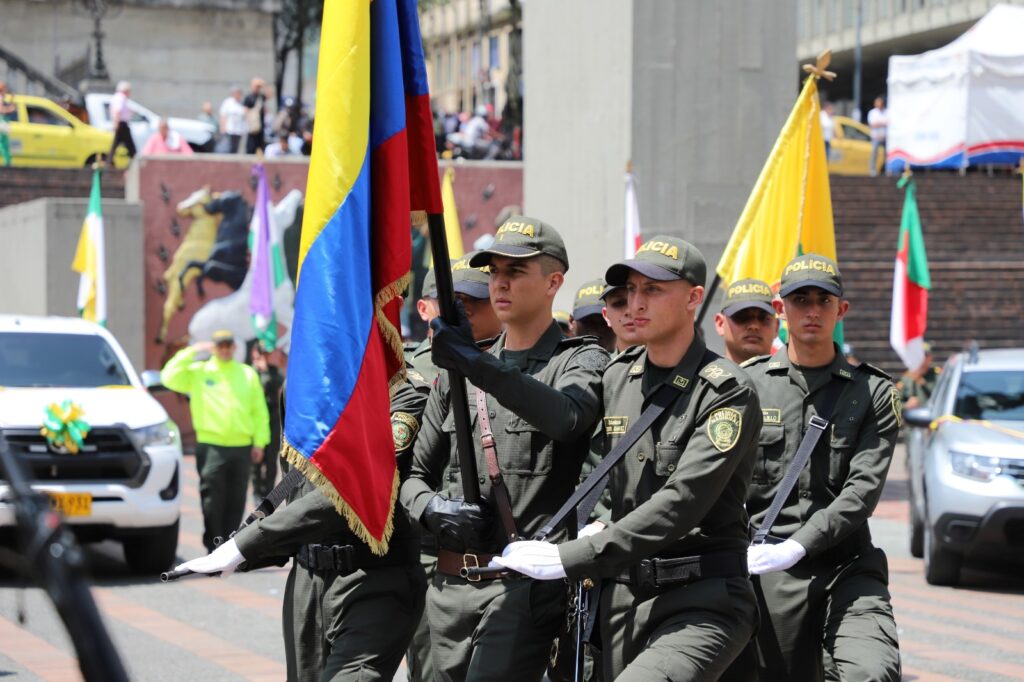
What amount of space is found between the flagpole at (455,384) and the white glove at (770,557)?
1046 mm

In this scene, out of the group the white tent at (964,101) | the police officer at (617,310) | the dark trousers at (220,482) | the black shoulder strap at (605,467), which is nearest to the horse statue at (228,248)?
the dark trousers at (220,482)

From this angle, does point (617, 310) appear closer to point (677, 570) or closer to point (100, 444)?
point (677, 570)

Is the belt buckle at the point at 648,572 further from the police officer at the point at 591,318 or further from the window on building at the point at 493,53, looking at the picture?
the window on building at the point at 493,53

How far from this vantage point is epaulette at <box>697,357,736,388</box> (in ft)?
16.6

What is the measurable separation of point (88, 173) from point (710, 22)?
1619 centimetres

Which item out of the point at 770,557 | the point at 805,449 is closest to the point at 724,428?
the point at 770,557

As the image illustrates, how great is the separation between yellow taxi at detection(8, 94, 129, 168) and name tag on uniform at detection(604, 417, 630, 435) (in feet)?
87.6

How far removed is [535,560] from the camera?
482 cm

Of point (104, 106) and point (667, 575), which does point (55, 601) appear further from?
point (104, 106)

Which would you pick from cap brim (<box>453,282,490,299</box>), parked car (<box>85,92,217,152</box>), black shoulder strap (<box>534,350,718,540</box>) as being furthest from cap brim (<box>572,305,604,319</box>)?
parked car (<box>85,92,217,152</box>)

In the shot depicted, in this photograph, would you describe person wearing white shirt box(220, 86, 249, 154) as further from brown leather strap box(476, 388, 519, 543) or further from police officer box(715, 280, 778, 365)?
brown leather strap box(476, 388, 519, 543)

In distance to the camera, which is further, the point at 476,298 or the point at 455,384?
the point at 476,298

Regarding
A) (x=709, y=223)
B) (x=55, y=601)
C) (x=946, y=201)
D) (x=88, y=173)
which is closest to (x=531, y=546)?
(x=55, y=601)

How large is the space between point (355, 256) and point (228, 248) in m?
20.7
